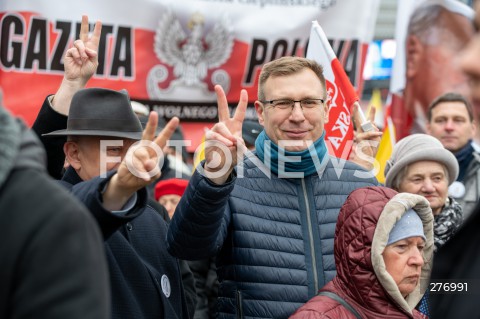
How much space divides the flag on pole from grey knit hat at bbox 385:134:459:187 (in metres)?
0.27

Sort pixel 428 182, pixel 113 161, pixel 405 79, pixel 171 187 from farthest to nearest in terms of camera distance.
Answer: pixel 405 79, pixel 171 187, pixel 428 182, pixel 113 161

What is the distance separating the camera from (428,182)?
4625 mm

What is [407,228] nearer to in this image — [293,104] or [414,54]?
[293,104]

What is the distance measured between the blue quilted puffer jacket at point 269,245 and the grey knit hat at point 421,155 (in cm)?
73

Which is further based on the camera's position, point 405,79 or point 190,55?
point 405,79

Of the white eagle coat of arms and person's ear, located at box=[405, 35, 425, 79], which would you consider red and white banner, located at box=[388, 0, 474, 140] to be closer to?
person's ear, located at box=[405, 35, 425, 79]

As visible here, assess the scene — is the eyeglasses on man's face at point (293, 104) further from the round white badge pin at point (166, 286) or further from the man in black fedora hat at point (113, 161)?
the round white badge pin at point (166, 286)

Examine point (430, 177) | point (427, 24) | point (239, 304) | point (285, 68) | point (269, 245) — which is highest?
point (427, 24)

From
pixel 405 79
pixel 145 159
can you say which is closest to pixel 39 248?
pixel 145 159

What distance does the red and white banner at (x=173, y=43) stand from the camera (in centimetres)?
698

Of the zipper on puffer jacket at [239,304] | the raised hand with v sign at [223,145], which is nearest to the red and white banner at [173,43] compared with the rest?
the zipper on puffer jacket at [239,304]

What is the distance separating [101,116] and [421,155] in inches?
67.3

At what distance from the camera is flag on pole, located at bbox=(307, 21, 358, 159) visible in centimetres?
483

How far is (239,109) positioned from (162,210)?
1397 millimetres
